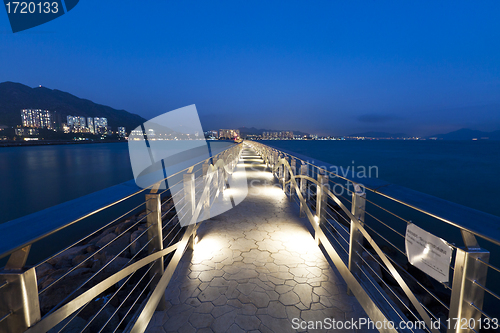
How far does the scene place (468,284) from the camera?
1166mm

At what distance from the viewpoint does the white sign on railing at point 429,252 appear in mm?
1187

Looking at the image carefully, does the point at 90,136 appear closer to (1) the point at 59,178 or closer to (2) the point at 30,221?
(1) the point at 59,178

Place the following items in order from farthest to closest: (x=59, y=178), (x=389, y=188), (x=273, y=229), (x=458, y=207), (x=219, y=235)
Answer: (x=59, y=178) → (x=273, y=229) → (x=219, y=235) → (x=389, y=188) → (x=458, y=207)

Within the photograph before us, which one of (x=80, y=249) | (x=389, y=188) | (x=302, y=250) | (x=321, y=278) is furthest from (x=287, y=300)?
(x=80, y=249)

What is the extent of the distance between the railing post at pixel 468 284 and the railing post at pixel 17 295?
194cm

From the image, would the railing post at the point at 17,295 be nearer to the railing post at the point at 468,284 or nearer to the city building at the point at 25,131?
the railing post at the point at 468,284

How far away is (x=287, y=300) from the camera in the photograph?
7.89ft

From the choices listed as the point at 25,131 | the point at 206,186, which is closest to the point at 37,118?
the point at 25,131

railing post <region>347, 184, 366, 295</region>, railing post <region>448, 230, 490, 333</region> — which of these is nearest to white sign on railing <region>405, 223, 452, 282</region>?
railing post <region>448, 230, 490, 333</region>

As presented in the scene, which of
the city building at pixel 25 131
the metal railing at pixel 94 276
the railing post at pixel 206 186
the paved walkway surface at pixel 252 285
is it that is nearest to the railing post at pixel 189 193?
the metal railing at pixel 94 276

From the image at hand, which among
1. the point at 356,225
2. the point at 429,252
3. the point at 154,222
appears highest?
the point at 429,252

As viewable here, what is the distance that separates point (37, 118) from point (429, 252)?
5481 inches

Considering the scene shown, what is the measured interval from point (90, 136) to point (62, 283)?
13228cm

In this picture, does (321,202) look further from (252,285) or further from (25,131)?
(25,131)
